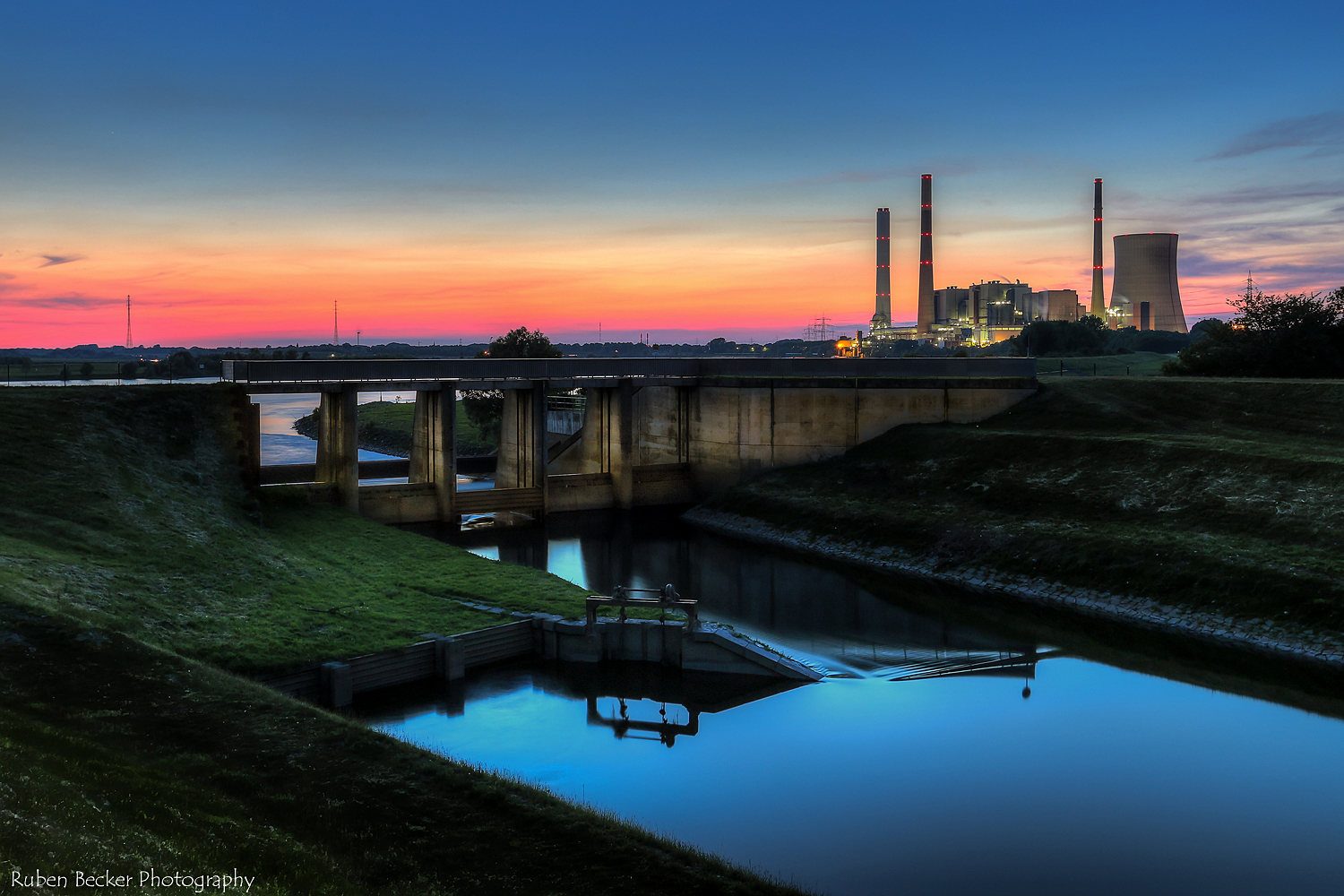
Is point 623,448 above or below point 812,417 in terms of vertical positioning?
below

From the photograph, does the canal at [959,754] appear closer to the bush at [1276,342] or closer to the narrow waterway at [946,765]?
the narrow waterway at [946,765]

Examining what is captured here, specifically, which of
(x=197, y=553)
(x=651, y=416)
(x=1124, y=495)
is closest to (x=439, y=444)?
(x=651, y=416)

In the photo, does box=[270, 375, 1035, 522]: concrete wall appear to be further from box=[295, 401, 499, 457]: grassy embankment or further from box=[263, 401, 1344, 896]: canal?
box=[295, 401, 499, 457]: grassy embankment

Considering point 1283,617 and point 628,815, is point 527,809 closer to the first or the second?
point 628,815

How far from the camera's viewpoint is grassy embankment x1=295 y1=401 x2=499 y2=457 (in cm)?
10695

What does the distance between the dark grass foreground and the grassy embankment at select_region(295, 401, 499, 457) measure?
80787mm

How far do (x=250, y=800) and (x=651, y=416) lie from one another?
60521 millimetres

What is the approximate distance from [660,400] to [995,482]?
28.5 m

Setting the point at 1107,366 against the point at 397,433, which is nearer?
the point at 1107,366

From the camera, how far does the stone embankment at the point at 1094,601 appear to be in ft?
113

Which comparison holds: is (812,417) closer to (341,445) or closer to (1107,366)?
(341,445)

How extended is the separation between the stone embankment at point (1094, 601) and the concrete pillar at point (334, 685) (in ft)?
93.4

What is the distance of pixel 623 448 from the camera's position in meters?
68.2

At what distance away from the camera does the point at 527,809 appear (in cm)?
1889
